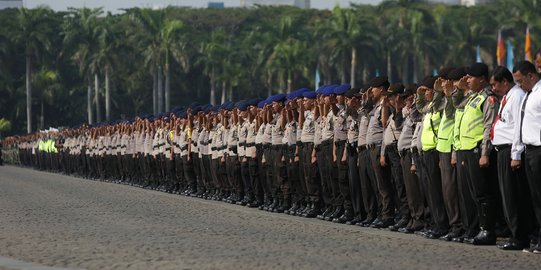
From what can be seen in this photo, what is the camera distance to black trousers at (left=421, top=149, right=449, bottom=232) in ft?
58.5

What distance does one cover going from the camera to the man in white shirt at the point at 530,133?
1508cm

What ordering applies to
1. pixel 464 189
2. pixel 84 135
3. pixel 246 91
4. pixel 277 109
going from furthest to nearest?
1. pixel 246 91
2. pixel 84 135
3. pixel 277 109
4. pixel 464 189

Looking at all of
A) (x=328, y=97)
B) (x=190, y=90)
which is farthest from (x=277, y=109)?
(x=190, y=90)

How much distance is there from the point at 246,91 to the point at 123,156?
90.2 metres

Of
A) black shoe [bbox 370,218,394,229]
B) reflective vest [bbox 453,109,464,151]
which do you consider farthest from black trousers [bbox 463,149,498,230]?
black shoe [bbox 370,218,394,229]

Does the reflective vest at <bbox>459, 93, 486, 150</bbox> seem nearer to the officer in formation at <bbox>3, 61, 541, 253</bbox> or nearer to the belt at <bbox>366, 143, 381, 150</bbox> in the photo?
the officer in formation at <bbox>3, 61, 541, 253</bbox>

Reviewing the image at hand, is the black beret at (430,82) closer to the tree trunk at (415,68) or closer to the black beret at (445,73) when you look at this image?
the black beret at (445,73)

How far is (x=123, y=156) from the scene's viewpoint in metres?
46.1

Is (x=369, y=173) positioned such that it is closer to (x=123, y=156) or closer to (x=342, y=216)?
(x=342, y=216)

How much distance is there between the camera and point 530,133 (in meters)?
15.1

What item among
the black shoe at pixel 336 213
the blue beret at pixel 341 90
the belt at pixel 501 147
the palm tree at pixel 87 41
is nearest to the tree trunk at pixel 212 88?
the palm tree at pixel 87 41

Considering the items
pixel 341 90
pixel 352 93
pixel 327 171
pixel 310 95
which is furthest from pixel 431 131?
pixel 310 95

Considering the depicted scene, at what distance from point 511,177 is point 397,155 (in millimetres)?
3994

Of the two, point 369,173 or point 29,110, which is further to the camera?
Answer: point 29,110
